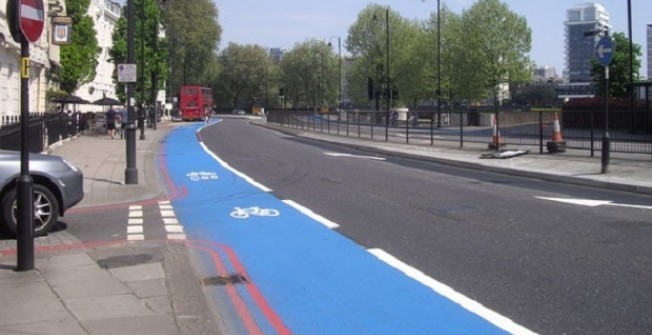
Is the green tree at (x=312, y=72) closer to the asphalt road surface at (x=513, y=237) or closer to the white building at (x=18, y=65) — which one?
the white building at (x=18, y=65)

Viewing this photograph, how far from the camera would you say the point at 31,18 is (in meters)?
7.49

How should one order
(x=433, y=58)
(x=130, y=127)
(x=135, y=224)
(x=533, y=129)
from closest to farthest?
(x=135, y=224) → (x=130, y=127) → (x=533, y=129) → (x=433, y=58)

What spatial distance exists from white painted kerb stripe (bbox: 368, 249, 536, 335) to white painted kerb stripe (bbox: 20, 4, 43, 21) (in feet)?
15.5

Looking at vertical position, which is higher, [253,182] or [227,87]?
[227,87]

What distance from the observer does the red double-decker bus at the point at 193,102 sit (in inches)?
3145

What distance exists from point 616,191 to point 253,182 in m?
8.38

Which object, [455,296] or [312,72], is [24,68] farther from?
[312,72]

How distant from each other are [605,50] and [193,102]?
67.5 m

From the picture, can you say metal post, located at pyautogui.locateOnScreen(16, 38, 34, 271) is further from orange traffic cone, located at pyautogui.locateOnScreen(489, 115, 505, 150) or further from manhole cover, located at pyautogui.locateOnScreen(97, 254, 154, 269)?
orange traffic cone, located at pyautogui.locateOnScreen(489, 115, 505, 150)

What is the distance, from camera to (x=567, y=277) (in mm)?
7098

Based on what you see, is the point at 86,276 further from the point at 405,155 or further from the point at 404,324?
the point at 405,155

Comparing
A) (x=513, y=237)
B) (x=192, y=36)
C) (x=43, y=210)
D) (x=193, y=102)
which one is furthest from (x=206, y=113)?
(x=513, y=237)

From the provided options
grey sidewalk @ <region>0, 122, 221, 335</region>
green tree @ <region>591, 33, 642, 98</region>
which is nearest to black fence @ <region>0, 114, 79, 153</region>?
grey sidewalk @ <region>0, 122, 221, 335</region>

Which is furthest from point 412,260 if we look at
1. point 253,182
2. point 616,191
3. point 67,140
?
point 67,140
